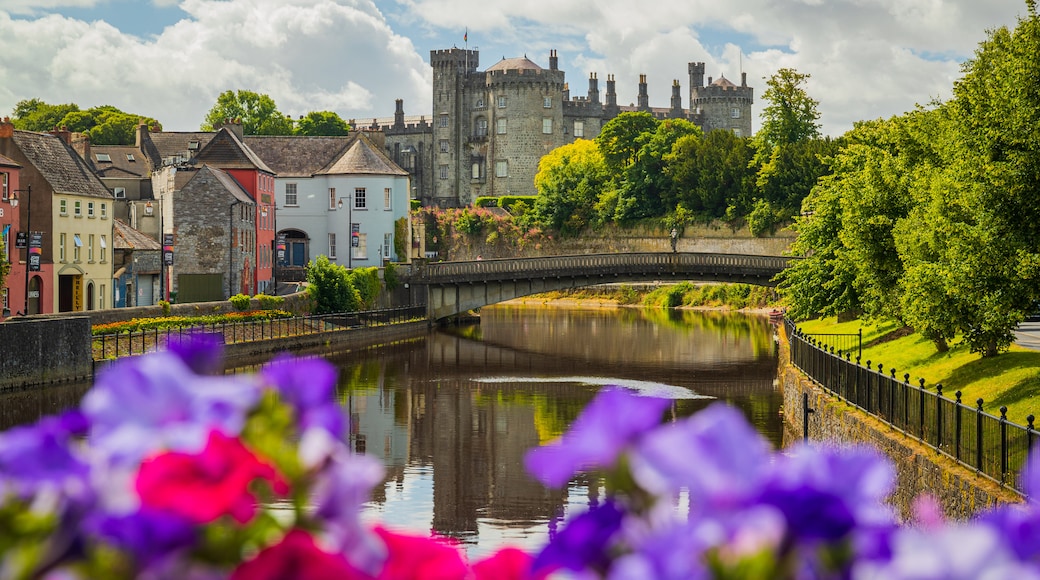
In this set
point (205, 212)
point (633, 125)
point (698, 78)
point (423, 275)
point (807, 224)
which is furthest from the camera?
point (698, 78)

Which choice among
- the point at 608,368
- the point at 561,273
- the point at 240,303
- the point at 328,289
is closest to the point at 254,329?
the point at 240,303

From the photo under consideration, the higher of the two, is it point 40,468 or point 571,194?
point 571,194

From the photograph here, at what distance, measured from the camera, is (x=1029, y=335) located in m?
31.8

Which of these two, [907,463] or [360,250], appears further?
[360,250]

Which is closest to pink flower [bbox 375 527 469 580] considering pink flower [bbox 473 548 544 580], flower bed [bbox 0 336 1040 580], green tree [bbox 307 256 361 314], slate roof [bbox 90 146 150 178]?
flower bed [bbox 0 336 1040 580]

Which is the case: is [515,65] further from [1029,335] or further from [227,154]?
[1029,335]

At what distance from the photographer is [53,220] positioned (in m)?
48.2

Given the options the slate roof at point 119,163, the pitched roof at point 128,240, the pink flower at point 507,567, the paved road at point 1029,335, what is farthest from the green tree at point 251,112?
the pink flower at point 507,567

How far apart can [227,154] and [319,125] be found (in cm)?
6958

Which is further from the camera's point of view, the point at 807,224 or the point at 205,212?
the point at 205,212

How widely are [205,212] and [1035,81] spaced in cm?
4276

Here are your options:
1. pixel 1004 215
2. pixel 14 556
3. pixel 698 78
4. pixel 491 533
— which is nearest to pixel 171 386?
pixel 14 556

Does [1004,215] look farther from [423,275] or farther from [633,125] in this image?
[633,125]

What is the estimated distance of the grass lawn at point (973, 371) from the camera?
19547mm
